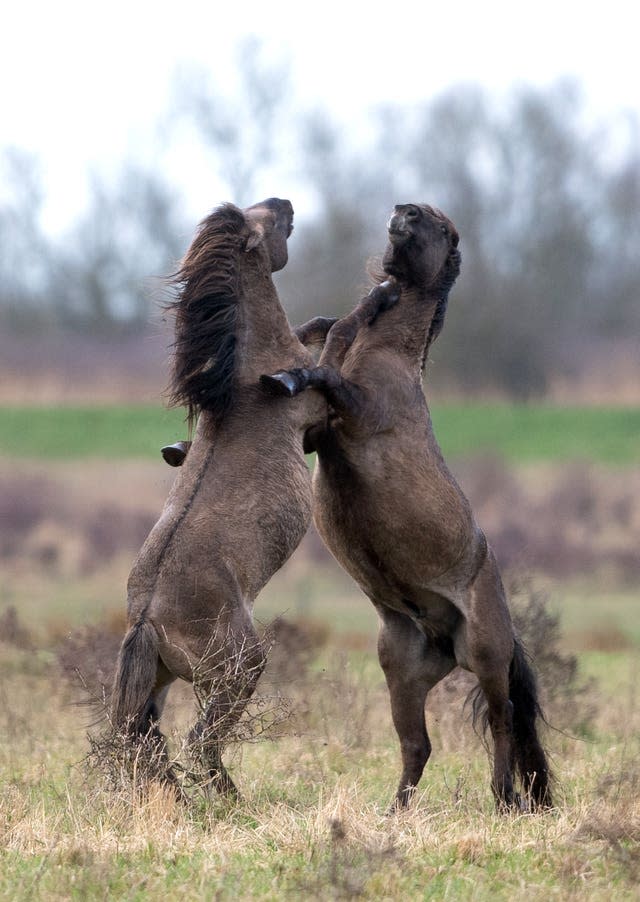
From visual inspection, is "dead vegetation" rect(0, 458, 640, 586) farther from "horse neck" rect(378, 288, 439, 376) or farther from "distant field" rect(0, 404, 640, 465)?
"horse neck" rect(378, 288, 439, 376)

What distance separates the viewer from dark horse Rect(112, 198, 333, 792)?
21.9 ft

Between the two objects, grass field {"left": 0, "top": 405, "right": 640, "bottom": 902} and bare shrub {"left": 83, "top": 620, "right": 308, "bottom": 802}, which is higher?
bare shrub {"left": 83, "top": 620, "right": 308, "bottom": 802}

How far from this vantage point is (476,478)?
2717 centimetres

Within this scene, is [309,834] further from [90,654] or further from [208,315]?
[90,654]

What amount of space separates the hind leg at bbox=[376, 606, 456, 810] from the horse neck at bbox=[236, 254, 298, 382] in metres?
1.69

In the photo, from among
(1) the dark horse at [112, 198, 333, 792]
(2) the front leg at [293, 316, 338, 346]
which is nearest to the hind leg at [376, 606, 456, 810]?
(1) the dark horse at [112, 198, 333, 792]

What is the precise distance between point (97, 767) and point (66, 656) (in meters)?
3.99

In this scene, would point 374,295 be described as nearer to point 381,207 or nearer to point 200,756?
point 200,756

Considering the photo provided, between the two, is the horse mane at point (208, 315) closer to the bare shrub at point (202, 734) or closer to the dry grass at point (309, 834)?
the bare shrub at point (202, 734)

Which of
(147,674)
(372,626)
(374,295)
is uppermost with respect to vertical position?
(374,295)

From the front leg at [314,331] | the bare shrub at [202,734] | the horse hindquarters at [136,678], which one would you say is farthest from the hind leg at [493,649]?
the horse hindquarters at [136,678]

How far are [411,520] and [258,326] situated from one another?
1291mm

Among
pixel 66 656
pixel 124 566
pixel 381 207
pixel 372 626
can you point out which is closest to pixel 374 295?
pixel 66 656

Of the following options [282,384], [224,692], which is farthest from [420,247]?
[224,692]
